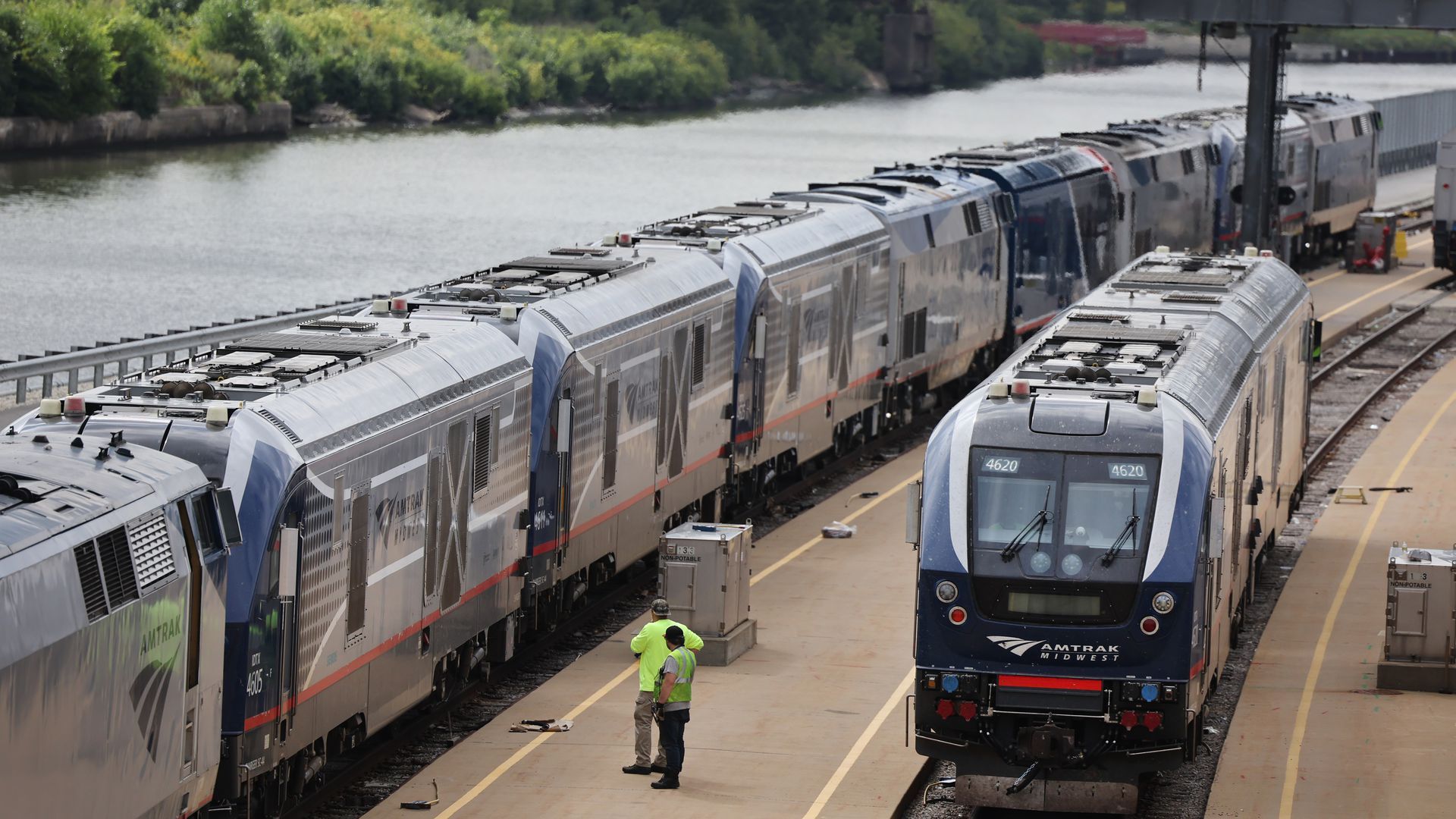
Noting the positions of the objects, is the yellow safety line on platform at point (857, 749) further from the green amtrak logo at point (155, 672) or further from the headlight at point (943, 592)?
the green amtrak logo at point (155, 672)

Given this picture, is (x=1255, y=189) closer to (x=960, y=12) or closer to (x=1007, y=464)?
(x=1007, y=464)

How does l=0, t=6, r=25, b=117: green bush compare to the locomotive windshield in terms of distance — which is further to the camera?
l=0, t=6, r=25, b=117: green bush

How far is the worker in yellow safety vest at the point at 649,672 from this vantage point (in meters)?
17.2

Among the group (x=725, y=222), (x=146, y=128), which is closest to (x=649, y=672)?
(x=725, y=222)

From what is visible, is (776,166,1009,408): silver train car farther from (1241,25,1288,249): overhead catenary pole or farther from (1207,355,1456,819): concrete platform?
(1241,25,1288,249): overhead catenary pole

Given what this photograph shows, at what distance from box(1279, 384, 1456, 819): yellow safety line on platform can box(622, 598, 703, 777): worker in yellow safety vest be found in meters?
4.70

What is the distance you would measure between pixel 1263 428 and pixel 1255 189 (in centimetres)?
2762

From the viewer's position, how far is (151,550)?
12953mm

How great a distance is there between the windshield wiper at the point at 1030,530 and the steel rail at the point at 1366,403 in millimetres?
15135

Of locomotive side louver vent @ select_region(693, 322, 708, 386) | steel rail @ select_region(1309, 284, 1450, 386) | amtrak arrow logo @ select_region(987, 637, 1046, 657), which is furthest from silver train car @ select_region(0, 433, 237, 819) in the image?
steel rail @ select_region(1309, 284, 1450, 386)

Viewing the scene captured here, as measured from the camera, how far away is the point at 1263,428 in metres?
22.2

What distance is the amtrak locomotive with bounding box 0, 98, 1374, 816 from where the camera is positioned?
1493 centimetres

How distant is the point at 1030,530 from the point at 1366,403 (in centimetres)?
2553

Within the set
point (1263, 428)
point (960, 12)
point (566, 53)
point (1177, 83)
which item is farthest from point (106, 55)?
point (1177, 83)
